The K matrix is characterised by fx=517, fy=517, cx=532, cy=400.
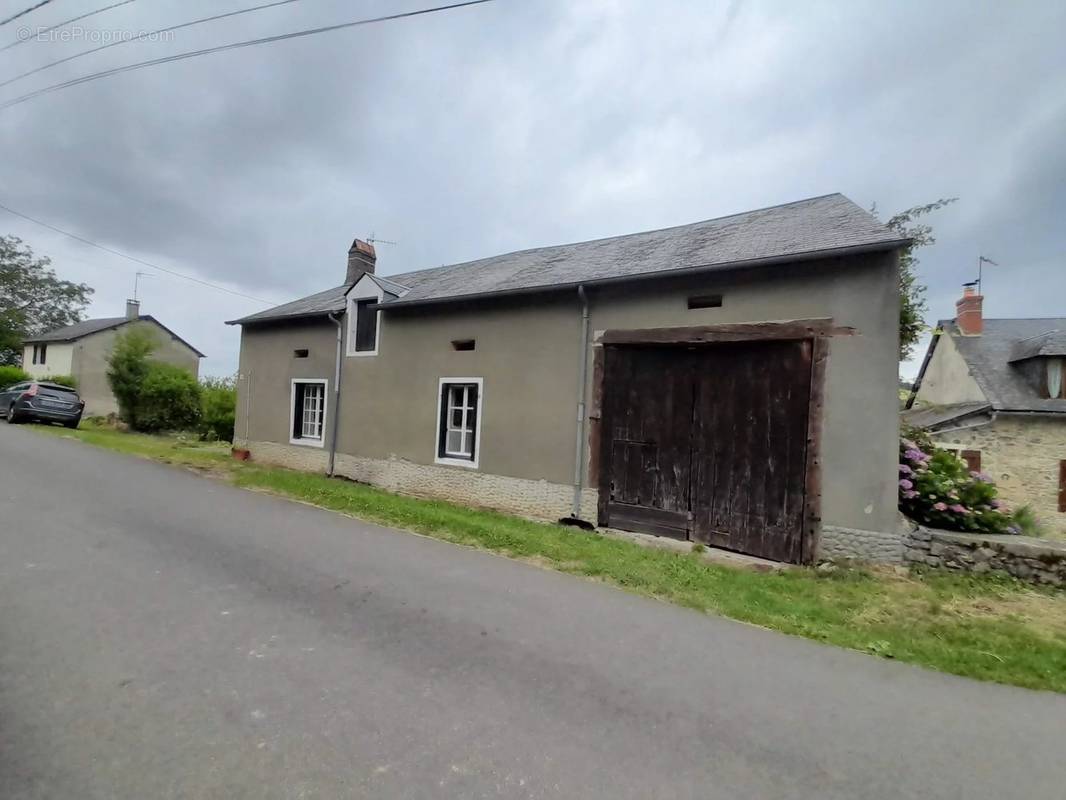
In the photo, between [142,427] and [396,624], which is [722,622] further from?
[142,427]

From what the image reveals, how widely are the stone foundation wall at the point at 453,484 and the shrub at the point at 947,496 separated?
4.24 m

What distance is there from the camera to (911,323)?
9.28 meters

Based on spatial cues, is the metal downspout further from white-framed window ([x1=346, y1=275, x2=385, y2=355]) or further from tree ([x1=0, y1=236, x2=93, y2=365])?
tree ([x1=0, y1=236, x2=93, y2=365])

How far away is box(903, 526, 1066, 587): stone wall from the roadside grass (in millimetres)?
182

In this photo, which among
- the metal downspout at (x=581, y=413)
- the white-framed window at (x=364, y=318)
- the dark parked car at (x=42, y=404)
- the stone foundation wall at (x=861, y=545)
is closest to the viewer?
the stone foundation wall at (x=861, y=545)

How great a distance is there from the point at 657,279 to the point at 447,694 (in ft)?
21.0

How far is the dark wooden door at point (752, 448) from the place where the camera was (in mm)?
6613

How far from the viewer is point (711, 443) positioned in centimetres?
721

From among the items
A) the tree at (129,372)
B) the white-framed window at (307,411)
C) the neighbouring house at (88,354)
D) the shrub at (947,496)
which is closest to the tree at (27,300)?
A: the neighbouring house at (88,354)

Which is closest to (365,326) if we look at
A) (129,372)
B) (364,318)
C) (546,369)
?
(364,318)

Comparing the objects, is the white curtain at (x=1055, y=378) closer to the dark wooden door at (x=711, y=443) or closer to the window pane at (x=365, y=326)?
the dark wooden door at (x=711, y=443)

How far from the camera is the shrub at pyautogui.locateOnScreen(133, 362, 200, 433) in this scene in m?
19.2

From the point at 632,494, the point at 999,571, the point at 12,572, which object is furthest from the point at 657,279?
the point at 12,572

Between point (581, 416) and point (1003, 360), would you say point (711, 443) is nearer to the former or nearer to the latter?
point (581, 416)
